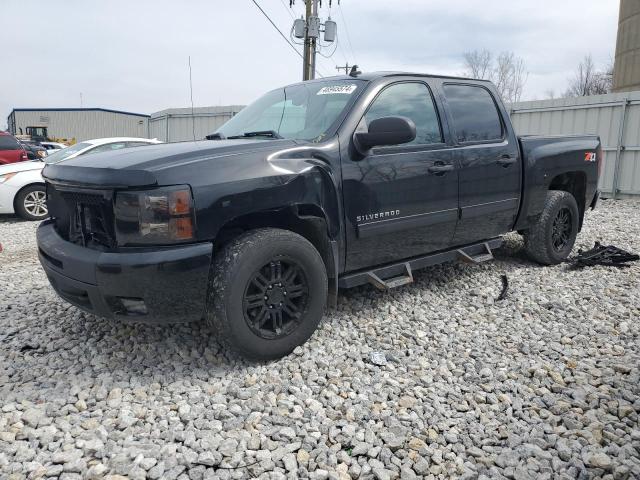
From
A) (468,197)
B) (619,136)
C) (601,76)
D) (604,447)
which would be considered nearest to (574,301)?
(468,197)

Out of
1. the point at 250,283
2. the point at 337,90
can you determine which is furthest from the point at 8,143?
the point at 250,283

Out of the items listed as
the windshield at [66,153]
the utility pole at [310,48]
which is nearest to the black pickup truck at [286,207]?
the windshield at [66,153]

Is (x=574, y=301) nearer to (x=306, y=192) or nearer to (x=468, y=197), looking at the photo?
(x=468, y=197)

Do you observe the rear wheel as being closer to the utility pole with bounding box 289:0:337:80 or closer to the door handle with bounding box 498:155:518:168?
the door handle with bounding box 498:155:518:168

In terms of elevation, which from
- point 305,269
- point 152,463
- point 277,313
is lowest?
point 152,463

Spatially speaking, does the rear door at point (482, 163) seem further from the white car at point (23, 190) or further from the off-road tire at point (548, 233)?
the white car at point (23, 190)

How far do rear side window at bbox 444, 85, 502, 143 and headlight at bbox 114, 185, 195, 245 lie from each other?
8.18ft

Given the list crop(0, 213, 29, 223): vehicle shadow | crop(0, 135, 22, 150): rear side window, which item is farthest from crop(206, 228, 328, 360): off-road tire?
crop(0, 135, 22, 150): rear side window

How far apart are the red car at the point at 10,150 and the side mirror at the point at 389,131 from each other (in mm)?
11021

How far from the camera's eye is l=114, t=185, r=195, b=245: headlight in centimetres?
264

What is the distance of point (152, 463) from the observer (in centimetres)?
222

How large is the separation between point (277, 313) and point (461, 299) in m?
1.95

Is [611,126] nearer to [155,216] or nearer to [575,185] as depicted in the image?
[575,185]

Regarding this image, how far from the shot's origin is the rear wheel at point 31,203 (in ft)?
28.3
